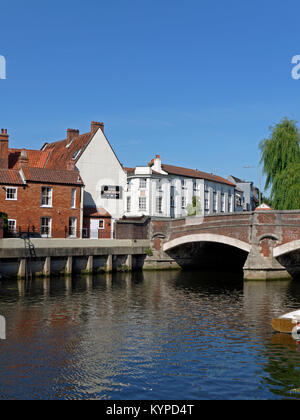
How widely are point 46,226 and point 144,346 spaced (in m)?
31.5

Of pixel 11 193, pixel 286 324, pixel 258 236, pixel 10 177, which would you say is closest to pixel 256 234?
pixel 258 236

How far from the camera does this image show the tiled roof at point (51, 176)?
155 feet

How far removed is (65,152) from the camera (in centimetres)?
6022

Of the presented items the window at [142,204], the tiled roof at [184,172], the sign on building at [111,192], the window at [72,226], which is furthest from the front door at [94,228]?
the tiled roof at [184,172]

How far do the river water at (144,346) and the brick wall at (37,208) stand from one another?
13567 mm

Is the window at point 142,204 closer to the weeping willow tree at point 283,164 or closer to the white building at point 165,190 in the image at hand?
the white building at point 165,190

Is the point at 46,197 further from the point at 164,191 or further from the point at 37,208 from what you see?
the point at 164,191

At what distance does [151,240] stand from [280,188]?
14.3 meters

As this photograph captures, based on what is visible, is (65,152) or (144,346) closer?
(144,346)

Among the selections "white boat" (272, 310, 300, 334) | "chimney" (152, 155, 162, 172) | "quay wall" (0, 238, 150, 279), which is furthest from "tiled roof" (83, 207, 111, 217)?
"white boat" (272, 310, 300, 334)

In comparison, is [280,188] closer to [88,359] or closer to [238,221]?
[238,221]

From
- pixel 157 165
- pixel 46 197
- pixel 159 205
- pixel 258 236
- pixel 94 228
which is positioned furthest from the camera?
pixel 157 165

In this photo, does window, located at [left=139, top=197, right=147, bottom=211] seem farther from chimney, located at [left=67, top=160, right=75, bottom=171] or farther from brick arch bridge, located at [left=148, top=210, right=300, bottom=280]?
brick arch bridge, located at [left=148, top=210, right=300, bottom=280]

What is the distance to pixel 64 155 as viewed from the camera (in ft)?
196
